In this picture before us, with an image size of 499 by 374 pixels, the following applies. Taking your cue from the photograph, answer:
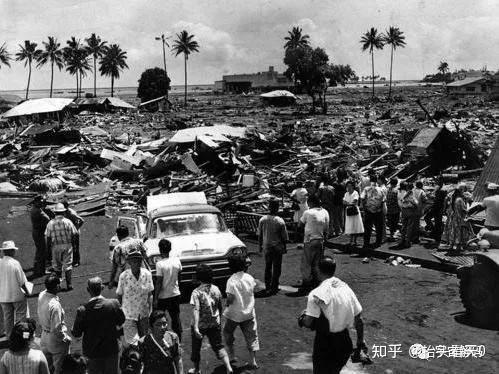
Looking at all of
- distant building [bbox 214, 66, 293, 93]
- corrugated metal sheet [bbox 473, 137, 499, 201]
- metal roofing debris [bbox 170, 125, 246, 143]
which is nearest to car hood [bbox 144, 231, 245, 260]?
corrugated metal sheet [bbox 473, 137, 499, 201]

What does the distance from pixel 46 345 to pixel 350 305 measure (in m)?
3.71

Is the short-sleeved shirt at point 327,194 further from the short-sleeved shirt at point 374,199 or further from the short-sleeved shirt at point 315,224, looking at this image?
the short-sleeved shirt at point 315,224

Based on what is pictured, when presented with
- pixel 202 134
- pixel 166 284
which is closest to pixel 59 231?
pixel 166 284

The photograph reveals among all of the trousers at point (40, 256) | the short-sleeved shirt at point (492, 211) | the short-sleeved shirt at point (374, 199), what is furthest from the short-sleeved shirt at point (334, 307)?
the trousers at point (40, 256)

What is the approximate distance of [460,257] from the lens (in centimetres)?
1299

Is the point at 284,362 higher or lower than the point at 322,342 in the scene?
lower

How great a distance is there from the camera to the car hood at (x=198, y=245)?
1105 centimetres

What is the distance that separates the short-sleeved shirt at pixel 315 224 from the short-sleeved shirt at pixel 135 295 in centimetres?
444

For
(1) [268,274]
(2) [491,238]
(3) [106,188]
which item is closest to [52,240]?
(1) [268,274]

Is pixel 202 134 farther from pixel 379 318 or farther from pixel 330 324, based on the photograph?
pixel 330 324

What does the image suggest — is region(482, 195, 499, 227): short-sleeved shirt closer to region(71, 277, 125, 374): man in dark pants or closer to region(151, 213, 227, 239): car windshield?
region(151, 213, 227, 239): car windshield

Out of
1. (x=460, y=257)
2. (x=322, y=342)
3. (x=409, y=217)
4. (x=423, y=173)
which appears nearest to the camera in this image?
(x=322, y=342)

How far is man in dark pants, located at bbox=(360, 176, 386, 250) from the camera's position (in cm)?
1414

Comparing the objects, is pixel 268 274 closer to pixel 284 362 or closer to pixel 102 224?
pixel 284 362
